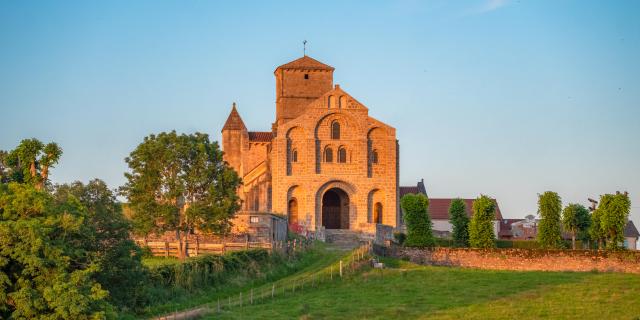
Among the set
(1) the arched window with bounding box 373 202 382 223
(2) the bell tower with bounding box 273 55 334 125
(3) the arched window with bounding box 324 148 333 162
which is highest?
(2) the bell tower with bounding box 273 55 334 125

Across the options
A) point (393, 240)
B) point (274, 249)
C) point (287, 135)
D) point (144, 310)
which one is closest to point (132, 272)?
point (144, 310)

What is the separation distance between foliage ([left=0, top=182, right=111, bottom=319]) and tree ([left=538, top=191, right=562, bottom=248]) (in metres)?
42.8

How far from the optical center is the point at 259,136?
80.2 metres

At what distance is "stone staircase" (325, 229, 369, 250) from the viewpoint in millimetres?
62844

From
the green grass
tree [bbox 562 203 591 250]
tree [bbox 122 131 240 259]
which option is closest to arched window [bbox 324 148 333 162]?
the green grass

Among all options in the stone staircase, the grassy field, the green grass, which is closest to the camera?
the grassy field

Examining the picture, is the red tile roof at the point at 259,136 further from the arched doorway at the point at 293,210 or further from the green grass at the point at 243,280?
the green grass at the point at 243,280

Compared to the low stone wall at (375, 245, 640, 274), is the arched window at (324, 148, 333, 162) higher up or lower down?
higher up

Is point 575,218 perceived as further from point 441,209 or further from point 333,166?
point 441,209

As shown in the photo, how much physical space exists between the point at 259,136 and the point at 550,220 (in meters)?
25.5

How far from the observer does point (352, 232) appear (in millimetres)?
68188

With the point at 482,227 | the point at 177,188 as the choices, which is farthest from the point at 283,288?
the point at 482,227

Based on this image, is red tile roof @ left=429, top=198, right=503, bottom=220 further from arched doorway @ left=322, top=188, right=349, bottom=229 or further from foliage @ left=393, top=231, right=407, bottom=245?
foliage @ left=393, top=231, right=407, bottom=245

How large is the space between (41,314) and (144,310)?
7.99m
